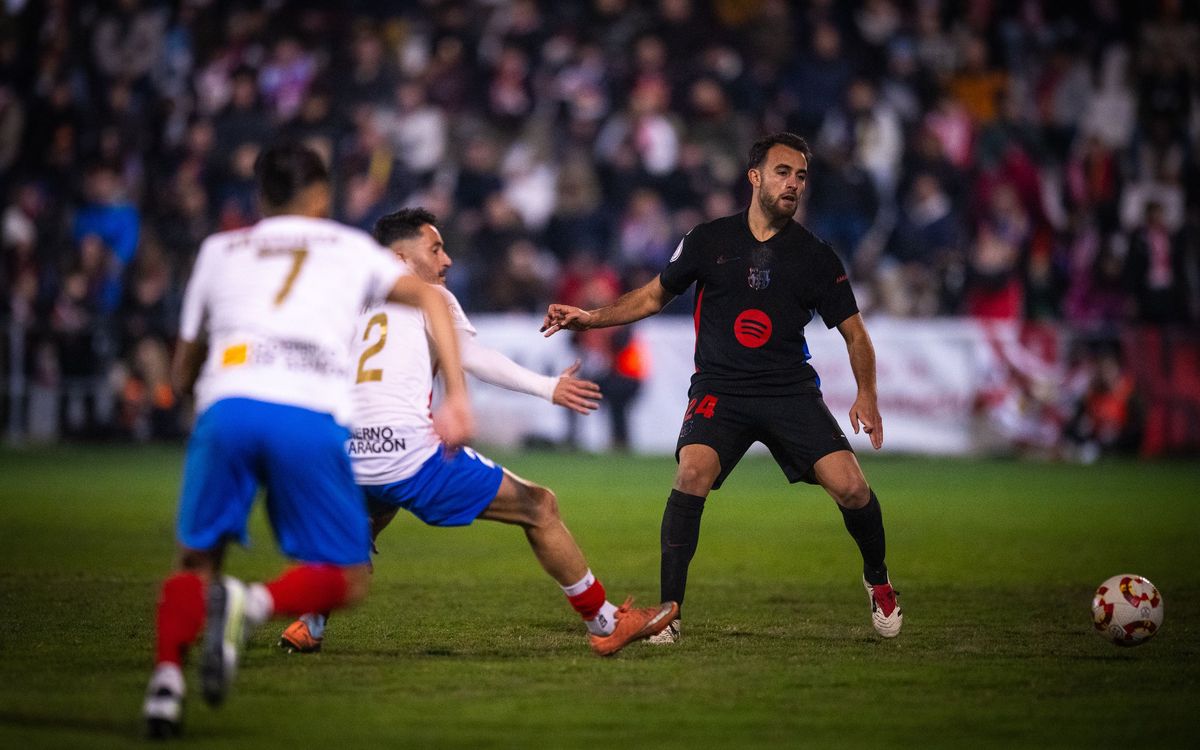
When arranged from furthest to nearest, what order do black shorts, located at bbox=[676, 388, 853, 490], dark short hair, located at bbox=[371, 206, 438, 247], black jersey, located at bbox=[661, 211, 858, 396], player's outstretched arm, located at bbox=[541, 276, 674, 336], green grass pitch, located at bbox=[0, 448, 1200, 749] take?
player's outstretched arm, located at bbox=[541, 276, 674, 336] < black jersey, located at bbox=[661, 211, 858, 396] < black shorts, located at bbox=[676, 388, 853, 490] < dark short hair, located at bbox=[371, 206, 438, 247] < green grass pitch, located at bbox=[0, 448, 1200, 749]

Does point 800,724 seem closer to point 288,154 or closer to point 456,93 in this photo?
point 288,154

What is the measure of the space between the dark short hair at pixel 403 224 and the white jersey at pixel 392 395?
39 cm

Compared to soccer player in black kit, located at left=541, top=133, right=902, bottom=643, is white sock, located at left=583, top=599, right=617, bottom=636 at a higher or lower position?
lower

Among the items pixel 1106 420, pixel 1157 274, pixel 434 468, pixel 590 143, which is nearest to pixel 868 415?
pixel 434 468

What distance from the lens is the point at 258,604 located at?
5.71 meters

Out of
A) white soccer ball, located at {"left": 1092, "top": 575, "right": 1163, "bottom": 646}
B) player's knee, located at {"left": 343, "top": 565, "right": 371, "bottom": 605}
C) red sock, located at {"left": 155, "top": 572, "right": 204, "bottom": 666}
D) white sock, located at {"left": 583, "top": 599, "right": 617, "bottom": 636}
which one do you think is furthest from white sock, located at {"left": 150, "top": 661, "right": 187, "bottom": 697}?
white soccer ball, located at {"left": 1092, "top": 575, "right": 1163, "bottom": 646}

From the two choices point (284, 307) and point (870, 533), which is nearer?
point (284, 307)

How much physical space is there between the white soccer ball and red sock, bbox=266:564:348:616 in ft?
12.2

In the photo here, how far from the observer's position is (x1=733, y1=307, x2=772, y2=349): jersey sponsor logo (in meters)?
8.16

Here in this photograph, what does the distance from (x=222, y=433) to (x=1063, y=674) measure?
369 centimetres

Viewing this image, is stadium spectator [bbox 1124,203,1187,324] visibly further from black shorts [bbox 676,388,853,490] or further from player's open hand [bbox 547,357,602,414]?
player's open hand [bbox 547,357,602,414]

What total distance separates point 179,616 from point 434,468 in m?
1.83

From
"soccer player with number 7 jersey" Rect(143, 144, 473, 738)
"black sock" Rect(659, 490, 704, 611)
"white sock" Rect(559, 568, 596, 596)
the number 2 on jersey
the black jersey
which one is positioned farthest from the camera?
the black jersey

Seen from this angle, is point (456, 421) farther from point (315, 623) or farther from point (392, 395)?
point (315, 623)
